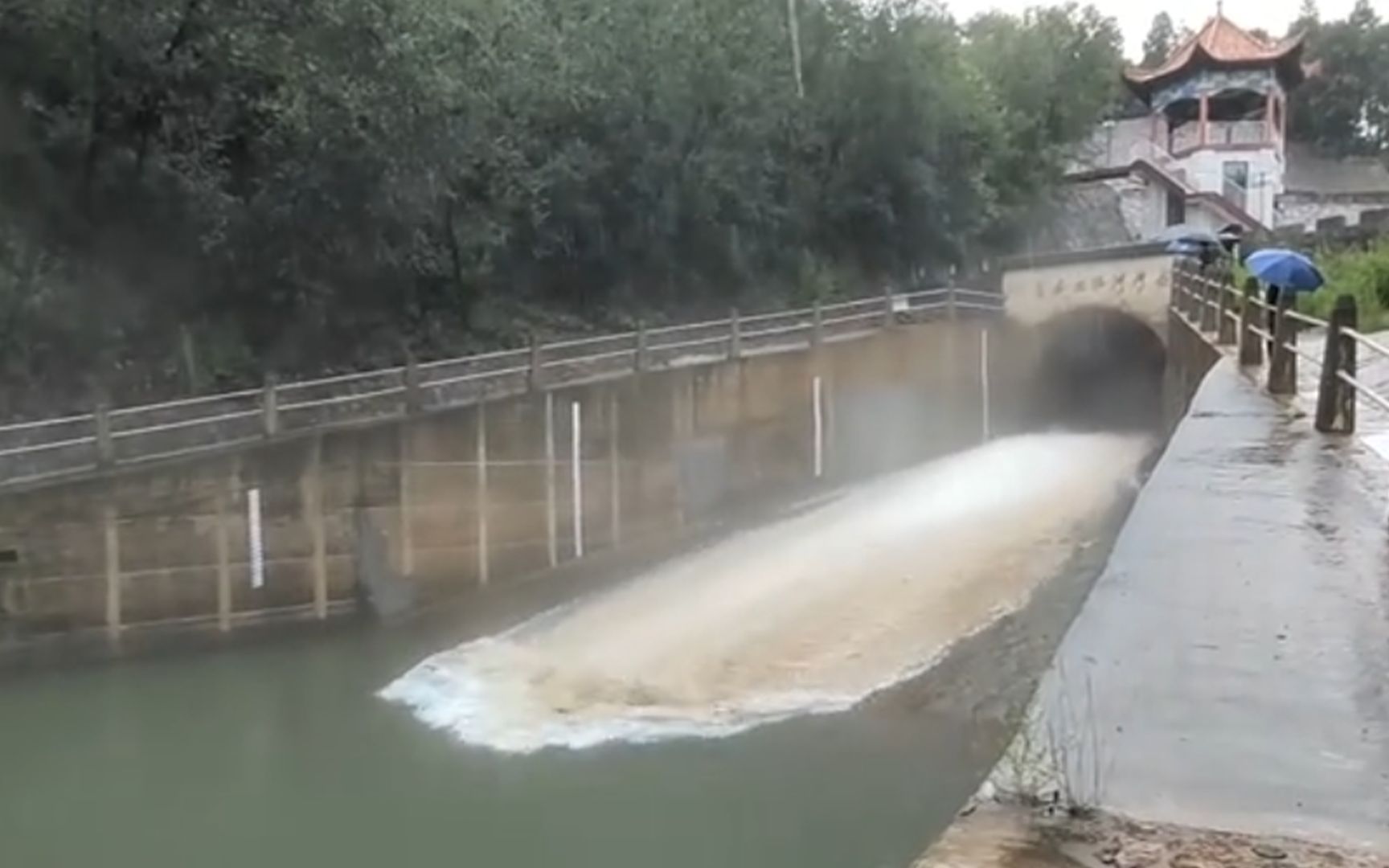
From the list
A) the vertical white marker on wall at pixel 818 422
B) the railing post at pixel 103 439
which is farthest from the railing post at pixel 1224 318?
the railing post at pixel 103 439

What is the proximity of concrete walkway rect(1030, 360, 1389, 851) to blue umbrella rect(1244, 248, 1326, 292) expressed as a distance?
4.90 metres

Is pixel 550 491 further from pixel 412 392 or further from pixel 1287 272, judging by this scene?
pixel 1287 272

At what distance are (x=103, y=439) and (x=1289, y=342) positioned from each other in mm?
9967

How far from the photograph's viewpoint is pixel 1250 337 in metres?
12.0

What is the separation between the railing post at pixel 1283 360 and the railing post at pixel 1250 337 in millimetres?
1550

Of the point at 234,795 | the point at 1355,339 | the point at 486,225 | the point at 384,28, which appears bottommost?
the point at 234,795

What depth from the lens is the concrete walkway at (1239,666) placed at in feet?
10.4

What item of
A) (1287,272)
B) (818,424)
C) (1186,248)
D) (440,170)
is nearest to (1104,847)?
(1287,272)

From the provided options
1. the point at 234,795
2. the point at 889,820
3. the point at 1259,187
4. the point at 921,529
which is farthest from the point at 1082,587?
the point at 1259,187

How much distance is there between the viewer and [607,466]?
662 inches

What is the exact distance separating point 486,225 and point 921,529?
7.86 meters

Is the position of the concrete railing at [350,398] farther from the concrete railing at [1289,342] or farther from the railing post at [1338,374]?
the railing post at [1338,374]

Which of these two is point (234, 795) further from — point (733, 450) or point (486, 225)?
point (486, 225)

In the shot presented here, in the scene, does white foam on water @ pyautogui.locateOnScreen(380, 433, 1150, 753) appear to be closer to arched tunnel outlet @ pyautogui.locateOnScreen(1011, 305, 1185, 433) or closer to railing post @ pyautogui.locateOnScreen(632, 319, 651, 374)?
railing post @ pyautogui.locateOnScreen(632, 319, 651, 374)
